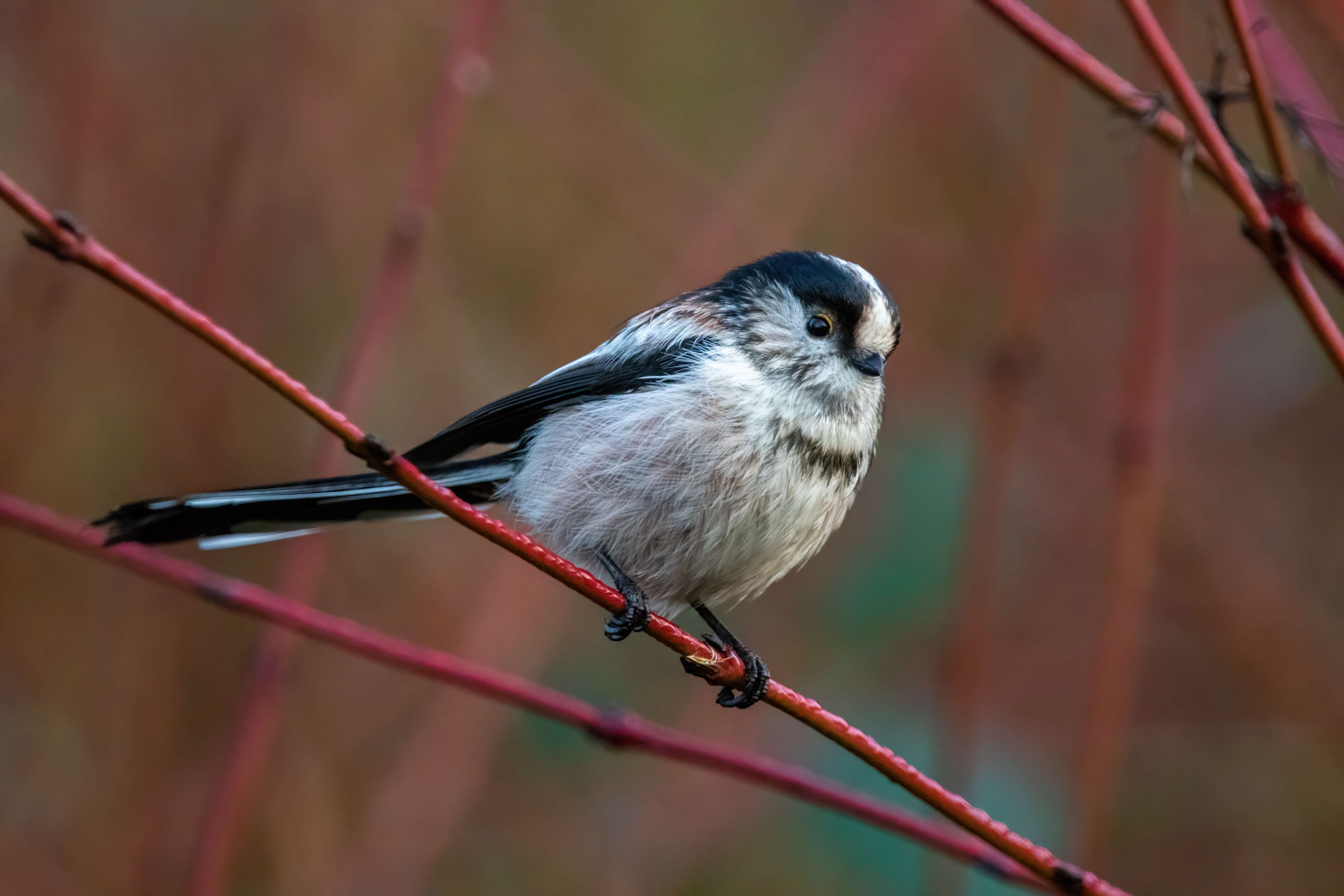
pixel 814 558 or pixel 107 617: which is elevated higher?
pixel 814 558

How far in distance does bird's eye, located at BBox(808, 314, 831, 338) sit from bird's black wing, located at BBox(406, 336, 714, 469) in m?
0.19

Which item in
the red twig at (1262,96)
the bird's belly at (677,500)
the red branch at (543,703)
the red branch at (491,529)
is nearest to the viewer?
the red branch at (491,529)

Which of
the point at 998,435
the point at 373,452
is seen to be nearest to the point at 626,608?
the point at 373,452

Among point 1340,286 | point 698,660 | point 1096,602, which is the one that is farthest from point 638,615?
point 1096,602

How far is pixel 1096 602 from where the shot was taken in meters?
3.75

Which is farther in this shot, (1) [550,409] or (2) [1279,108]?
(1) [550,409]

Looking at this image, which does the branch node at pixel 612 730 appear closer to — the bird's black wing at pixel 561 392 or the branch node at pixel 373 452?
the branch node at pixel 373 452

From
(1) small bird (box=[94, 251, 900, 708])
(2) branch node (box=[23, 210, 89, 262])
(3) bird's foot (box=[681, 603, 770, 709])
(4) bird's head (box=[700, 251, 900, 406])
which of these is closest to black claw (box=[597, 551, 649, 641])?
(1) small bird (box=[94, 251, 900, 708])

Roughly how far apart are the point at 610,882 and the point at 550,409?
134 centimetres

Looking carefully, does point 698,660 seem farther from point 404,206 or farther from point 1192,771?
point 1192,771

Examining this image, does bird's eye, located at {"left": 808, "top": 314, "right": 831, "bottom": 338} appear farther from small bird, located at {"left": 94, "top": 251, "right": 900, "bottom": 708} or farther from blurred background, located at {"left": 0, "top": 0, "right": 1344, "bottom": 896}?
blurred background, located at {"left": 0, "top": 0, "right": 1344, "bottom": 896}

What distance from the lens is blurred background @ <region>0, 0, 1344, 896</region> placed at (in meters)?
2.69

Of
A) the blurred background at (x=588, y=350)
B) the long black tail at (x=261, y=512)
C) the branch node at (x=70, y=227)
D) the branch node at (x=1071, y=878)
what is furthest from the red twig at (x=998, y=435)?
the branch node at (x=70, y=227)

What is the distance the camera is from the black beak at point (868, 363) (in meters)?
2.20
